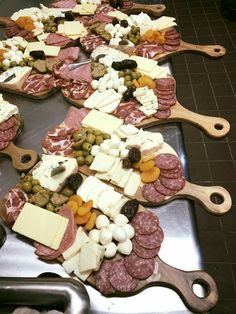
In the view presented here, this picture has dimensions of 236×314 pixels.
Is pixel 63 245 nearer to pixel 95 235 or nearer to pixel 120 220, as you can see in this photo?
pixel 95 235

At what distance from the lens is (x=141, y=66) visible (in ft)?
6.86

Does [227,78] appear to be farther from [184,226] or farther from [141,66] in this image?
[184,226]

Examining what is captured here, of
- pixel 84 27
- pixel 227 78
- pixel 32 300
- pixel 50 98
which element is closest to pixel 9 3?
pixel 84 27

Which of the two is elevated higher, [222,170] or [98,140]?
[98,140]

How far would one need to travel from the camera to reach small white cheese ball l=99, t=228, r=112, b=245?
129cm

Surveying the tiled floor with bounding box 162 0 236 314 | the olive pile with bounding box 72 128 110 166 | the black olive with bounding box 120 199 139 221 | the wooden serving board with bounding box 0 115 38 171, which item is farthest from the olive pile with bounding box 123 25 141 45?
the black olive with bounding box 120 199 139 221

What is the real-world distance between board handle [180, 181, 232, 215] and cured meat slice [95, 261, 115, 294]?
485mm

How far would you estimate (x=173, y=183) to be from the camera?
152cm

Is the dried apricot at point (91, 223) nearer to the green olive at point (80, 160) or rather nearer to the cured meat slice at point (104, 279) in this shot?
the cured meat slice at point (104, 279)

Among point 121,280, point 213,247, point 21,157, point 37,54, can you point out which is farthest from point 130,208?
point 37,54

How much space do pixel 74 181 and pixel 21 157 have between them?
15.8 inches

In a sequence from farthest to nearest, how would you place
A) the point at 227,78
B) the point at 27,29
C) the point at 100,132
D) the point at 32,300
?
the point at 227,78, the point at 27,29, the point at 100,132, the point at 32,300

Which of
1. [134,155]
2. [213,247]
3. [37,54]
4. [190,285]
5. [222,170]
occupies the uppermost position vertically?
[37,54]

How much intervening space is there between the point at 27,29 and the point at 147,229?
6.28 ft
